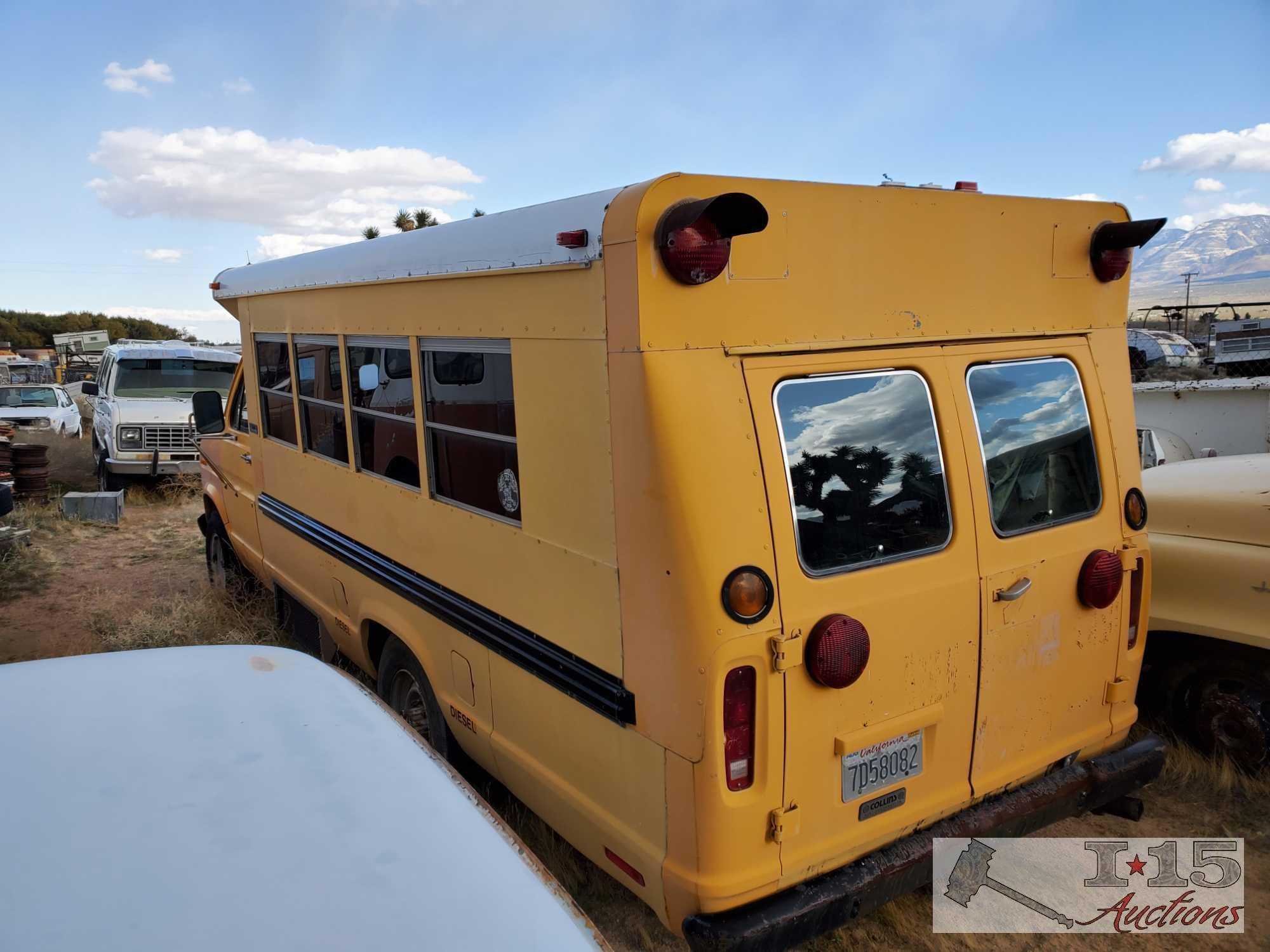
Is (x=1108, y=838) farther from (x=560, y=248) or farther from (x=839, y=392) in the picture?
(x=560, y=248)

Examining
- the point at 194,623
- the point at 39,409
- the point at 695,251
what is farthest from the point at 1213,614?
the point at 39,409

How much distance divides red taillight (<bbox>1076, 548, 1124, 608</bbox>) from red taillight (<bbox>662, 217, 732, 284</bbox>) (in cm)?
177

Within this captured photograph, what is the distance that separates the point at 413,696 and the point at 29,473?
10481mm

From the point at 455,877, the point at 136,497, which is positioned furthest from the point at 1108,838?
the point at 136,497

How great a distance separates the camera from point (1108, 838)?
366cm

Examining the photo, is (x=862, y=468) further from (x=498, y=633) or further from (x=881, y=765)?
(x=498, y=633)

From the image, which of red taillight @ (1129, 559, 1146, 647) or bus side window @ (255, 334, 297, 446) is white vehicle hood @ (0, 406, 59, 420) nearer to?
bus side window @ (255, 334, 297, 446)

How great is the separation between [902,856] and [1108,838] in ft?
5.23

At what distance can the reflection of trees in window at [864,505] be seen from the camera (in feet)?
8.19

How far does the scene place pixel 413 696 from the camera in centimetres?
407

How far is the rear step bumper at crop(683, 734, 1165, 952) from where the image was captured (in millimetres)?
2340

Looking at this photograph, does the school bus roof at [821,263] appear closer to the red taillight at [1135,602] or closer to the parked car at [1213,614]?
the red taillight at [1135,602]

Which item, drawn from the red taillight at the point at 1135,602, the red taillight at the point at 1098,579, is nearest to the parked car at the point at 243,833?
the red taillight at the point at 1098,579

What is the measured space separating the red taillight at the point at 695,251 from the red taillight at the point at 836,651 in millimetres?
996
